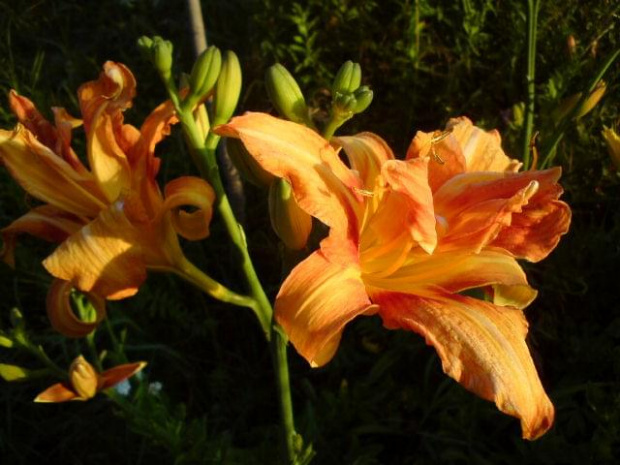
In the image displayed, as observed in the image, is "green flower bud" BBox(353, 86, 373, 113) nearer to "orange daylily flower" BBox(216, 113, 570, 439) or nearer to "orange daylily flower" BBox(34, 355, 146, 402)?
"orange daylily flower" BBox(216, 113, 570, 439)

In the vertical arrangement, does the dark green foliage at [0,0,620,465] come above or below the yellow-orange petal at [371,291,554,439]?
below

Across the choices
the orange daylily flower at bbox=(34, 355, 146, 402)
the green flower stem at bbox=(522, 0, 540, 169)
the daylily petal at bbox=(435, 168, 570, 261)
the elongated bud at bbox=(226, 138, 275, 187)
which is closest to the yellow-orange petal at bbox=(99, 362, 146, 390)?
the orange daylily flower at bbox=(34, 355, 146, 402)

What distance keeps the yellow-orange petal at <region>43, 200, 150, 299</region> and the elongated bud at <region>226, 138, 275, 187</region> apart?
18 centimetres

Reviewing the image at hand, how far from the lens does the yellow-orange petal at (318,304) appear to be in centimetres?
89

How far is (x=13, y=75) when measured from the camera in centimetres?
206

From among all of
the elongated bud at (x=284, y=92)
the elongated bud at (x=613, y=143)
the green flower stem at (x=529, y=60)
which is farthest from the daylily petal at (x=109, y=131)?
the elongated bud at (x=613, y=143)

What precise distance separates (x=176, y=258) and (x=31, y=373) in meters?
0.47

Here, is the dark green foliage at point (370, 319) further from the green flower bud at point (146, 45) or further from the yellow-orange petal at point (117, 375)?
the green flower bud at point (146, 45)

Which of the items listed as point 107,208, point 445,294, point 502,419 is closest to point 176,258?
point 107,208

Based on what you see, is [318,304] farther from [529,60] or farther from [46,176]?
[529,60]

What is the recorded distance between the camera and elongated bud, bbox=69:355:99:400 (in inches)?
52.6

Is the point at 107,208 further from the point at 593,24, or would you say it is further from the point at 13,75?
the point at 593,24

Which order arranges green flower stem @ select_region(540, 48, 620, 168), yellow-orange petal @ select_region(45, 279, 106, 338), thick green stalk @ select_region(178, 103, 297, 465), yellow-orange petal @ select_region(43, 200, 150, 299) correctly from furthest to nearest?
green flower stem @ select_region(540, 48, 620, 168)
yellow-orange petal @ select_region(45, 279, 106, 338)
thick green stalk @ select_region(178, 103, 297, 465)
yellow-orange petal @ select_region(43, 200, 150, 299)

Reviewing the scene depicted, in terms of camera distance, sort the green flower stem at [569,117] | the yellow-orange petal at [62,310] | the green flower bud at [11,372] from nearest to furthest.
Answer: the yellow-orange petal at [62,310]
the green flower bud at [11,372]
the green flower stem at [569,117]
